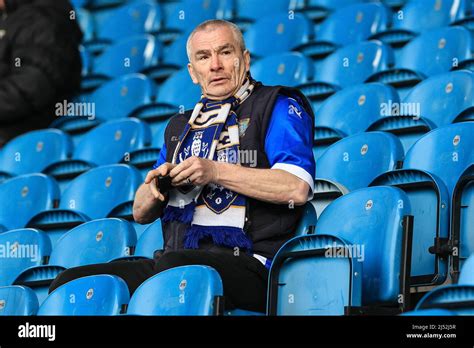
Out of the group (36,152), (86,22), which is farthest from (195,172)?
(86,22)

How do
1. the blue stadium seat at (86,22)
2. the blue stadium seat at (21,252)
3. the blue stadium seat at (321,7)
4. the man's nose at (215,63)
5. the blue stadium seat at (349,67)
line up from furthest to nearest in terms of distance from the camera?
1. the blue stadium seat at (86,22)
2. the blue stadium seat at (321,7)
3. the blue stadium seat at (349,67)
4. the blue stadium seat at (21,252)
5. the man's nose at (215,63)

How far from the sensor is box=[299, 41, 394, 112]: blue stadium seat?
449cm

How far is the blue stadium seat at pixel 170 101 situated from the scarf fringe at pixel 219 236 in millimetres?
2125

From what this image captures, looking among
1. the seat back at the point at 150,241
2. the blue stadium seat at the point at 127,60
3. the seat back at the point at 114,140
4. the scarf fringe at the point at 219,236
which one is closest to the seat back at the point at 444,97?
the seat back at the point at 150,241

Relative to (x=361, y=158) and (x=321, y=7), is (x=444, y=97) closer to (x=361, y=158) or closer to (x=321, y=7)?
(x=361, y=158)

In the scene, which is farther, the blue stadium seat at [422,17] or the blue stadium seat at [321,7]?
the blue stadium seat at [321,7]

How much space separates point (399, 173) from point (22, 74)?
2.79m

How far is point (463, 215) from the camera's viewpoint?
2857 mm

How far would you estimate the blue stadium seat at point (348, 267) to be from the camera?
254 centimetres

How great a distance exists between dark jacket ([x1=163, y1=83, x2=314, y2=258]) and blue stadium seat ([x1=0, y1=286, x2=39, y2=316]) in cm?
44

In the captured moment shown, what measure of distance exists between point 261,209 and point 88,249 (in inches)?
34.0

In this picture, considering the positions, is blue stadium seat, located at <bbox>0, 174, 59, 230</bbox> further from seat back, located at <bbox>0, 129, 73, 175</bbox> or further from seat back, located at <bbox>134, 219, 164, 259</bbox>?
seat back, located at <bbox>134, 219, 164, 259</bbox>

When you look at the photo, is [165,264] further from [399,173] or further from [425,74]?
[425,74]

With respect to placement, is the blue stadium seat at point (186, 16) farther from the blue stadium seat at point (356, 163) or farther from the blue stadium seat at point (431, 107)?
the blue stadium seat at point (356, 163)
